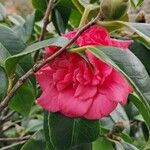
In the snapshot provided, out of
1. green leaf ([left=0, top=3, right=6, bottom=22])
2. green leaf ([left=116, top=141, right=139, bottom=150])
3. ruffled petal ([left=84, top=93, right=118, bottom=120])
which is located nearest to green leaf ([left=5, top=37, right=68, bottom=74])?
ruffled petal ([left=84, top=93, right=118, bottom=120])

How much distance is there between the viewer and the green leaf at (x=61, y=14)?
105 cm

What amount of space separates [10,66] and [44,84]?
0.07 m

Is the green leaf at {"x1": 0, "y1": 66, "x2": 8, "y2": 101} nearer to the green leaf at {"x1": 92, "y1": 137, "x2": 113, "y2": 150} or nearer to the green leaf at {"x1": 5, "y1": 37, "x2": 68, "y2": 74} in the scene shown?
the green leaf at {"x1": 5, "y1": 37, "x2": 68, "y2": 74}

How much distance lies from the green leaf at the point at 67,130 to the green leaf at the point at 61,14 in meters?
0.24

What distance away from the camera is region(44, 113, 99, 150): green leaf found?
0.89 m

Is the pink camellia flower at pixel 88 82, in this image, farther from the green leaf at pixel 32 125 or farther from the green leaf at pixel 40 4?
the green leaf at pixel 32 125

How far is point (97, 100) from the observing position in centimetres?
79

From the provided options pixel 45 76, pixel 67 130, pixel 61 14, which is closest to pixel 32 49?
pixel 45 76

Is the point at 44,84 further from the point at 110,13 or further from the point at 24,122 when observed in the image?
the point at 24,122

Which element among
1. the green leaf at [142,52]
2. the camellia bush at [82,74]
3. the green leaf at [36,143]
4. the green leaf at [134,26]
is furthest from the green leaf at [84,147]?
the green leaf at [134,26]

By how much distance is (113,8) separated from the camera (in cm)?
A: 70

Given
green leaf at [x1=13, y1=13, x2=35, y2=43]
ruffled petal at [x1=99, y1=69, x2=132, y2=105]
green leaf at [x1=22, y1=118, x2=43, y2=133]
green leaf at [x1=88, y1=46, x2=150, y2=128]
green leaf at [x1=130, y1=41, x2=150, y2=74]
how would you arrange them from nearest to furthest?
green leaf at [x1=88, y1=46, x2=150, y2=128] → ruffled petal at [x1=99, y1=69, x2=132, y2=105] → green leaf at [x1=130, y1=41, x2=150, y2=74] → green leaf at [x1=13, y1=13, x2=35, y2=43] → green leaf at [x1=22, y1=118, x2=43, y2=133]

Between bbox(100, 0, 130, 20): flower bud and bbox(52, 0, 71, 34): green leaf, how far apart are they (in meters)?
0.33

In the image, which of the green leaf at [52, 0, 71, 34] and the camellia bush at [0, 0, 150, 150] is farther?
the green leaf at [52, 0, 71, 34]
